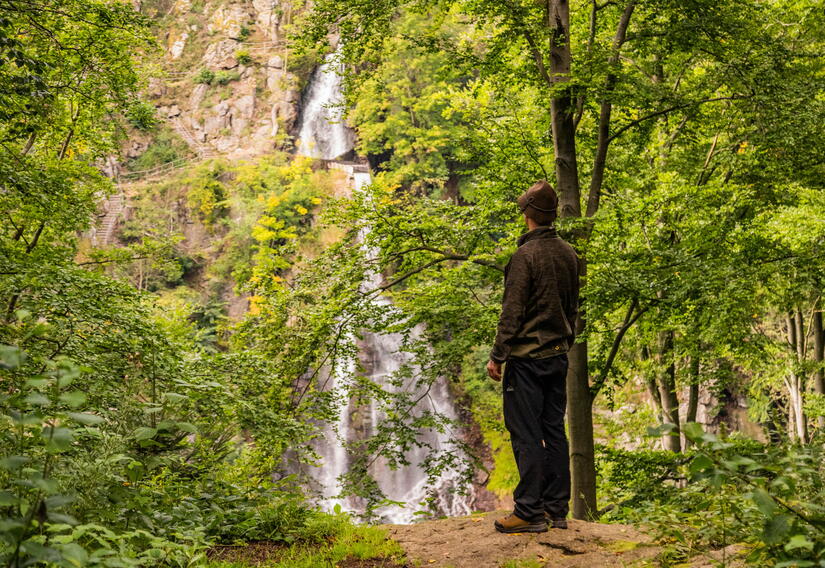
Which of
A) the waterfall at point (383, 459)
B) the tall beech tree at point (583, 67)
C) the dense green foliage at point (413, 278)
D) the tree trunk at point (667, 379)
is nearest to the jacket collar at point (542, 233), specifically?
the dense green foliage at point (413, 278)

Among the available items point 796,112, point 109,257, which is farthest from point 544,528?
point 109,257

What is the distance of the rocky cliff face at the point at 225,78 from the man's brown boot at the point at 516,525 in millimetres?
32862

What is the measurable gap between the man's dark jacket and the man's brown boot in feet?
3.33

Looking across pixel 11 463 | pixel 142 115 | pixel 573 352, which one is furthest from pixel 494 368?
pixel 142 115

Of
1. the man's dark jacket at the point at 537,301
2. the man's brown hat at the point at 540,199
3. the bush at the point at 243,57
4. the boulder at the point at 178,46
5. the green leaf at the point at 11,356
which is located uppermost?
the boulder at the point at 178,46

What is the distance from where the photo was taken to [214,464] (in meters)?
4.57

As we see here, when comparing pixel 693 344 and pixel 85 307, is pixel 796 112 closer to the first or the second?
pixel 693 344

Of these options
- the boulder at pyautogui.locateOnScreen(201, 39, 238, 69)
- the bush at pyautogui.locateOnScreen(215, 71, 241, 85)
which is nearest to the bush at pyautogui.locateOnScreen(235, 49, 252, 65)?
the boulder at pyautogui.locateOnScreen(201, 39, 238, 69)

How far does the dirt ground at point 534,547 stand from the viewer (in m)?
3.40

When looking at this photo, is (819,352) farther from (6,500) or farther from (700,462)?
(6,500)

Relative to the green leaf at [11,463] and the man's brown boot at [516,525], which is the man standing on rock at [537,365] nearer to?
the man's brown boot at [516,525]

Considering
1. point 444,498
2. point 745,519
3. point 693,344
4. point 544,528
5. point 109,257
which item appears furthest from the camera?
point 444,498

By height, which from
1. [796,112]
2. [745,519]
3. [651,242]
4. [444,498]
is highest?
[796,112]

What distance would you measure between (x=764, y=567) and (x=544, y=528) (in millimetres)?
1607
